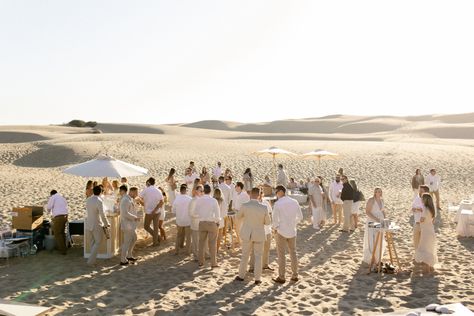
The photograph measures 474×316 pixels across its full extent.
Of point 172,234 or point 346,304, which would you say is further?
point 172,234

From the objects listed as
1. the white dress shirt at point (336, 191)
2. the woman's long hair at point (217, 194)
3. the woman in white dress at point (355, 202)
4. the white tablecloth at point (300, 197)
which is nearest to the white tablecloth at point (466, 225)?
the woman in white dress at point (355, 202)

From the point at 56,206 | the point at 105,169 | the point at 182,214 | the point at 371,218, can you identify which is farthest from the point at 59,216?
the point at 371,218

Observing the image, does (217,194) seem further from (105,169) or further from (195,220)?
(105,169)

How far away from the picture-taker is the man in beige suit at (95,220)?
9484mm

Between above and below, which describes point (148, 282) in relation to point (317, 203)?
below

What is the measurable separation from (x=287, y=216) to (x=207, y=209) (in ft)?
6.02

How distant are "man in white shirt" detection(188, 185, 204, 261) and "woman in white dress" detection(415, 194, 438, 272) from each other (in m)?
4.71

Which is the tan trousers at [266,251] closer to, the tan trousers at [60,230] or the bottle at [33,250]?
the tan trousers at [60,230]

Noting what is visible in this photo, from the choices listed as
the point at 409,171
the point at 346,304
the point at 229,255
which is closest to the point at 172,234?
the point at 229,255

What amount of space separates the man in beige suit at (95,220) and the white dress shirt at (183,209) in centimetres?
163

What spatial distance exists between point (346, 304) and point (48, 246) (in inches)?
282

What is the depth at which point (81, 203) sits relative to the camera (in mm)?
17266

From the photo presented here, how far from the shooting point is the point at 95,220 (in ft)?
31.4

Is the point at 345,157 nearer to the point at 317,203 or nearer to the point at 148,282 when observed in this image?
the point at 317,203
